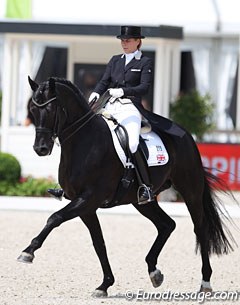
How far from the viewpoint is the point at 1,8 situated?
2252 cm

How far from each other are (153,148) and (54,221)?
1.57m

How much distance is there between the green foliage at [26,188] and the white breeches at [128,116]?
8.72 m

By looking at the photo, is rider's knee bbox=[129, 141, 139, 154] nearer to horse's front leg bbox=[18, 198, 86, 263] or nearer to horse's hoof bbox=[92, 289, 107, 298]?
horse's front leg bbox=[18, 198, 86, 263]

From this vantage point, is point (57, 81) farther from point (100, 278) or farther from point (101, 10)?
point (101, 10)

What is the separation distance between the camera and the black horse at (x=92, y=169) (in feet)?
28.2

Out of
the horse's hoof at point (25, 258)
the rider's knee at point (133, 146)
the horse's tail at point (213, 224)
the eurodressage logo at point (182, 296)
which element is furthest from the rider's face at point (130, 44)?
the horse's hoof at point (25, 258)

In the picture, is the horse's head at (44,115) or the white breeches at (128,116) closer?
the horse's head at (44,115)

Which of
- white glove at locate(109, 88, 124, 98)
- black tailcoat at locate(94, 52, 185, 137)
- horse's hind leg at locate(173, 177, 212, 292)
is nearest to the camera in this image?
white glove at locate(109, 88, 124, 98)

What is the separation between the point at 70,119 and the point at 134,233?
557cm

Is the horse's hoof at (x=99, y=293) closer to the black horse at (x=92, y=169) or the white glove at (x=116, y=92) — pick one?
the black horse at (x=92, y=169)

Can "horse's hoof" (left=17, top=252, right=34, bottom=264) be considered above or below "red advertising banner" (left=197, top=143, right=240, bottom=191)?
above

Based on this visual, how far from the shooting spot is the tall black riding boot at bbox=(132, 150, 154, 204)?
30.2 ft

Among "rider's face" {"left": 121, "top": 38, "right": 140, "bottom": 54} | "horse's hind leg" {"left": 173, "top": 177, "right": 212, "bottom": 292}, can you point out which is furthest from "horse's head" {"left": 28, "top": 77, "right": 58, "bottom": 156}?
"horse's hind leg" {"left": 173, "top": 177, "right": 212, "bottom": 292}

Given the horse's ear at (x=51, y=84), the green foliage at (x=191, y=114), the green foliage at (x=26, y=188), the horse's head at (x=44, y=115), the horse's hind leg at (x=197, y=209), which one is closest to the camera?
the horse's head at (x=44, y=115)
